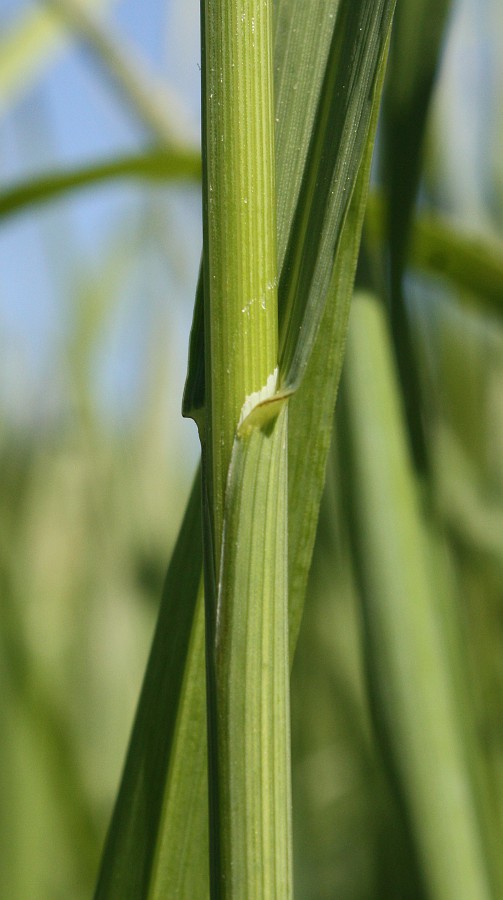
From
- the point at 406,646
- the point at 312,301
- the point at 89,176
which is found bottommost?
the point at 406,646

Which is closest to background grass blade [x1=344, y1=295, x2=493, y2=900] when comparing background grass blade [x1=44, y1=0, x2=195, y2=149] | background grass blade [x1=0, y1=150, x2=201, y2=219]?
background grass blade [x1=0, y1=150, x2=201, y2=219]

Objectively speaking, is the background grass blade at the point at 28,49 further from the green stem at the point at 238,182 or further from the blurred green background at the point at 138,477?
the green stem at the point at 238,182

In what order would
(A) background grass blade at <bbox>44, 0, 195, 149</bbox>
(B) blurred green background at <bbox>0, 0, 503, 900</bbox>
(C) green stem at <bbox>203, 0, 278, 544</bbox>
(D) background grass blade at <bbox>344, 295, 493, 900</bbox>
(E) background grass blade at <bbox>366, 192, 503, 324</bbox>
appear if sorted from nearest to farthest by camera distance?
(C) green stem at <bbox>203, 0, 278, 544</bbox>, (D) background grass blade at <bbox>344, 295, 493, 900</bbox>, (E) background grass blade at <bbox>366, 192, 503, 324</bbox>, (B) blurred green background at <bbox>0, 0, 503, 900</bbox>, (A) background grass blade at <bbox>44, 0, 195, 149</bbox>

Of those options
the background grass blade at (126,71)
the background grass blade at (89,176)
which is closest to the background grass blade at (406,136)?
the background grass blade at (89,176)

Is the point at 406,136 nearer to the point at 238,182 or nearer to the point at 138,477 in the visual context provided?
the point at 238,182

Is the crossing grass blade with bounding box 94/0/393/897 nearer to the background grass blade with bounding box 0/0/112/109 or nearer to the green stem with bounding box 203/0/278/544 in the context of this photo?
the green stem with bounding box 203/0/278/544

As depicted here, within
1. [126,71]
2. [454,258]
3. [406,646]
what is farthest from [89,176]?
[126,71]

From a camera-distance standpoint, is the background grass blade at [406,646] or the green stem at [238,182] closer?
the green stem at [238,182]

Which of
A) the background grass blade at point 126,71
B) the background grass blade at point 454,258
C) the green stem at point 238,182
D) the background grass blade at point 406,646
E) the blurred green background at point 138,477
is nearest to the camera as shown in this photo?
the green stem at point 238,182

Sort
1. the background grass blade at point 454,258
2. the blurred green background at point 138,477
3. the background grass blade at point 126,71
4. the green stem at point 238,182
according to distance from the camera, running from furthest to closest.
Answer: the background grass blade at point 126,71 → the blurred green background at point 138,477 → the background grass blade at point 454,258 → the green stem at point 238,182
